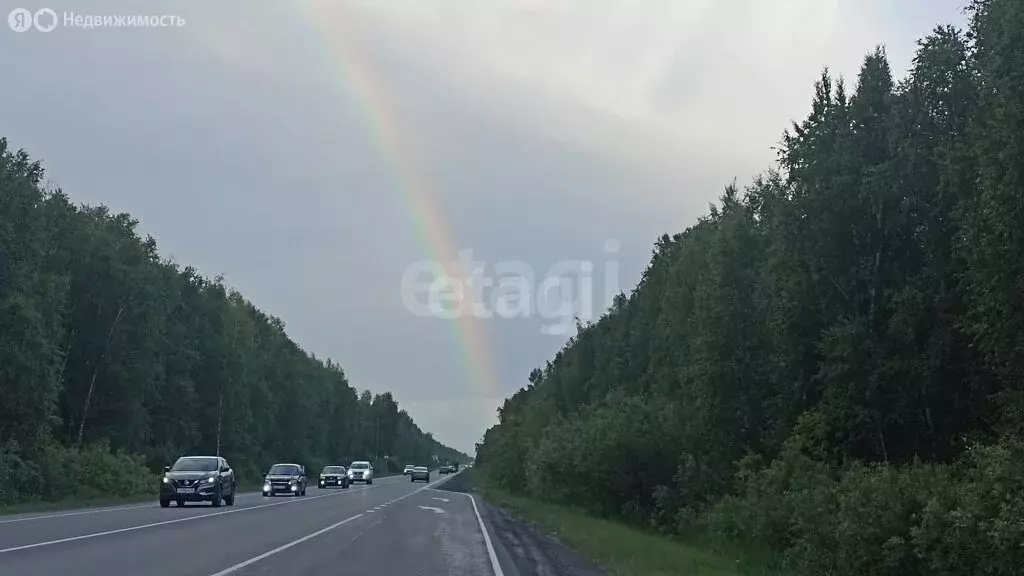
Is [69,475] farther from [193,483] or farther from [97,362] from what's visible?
[97,362]

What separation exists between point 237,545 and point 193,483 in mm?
18759

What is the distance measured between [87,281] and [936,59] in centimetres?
6670

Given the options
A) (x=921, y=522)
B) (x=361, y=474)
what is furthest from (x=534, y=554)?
(x=361, y=474)

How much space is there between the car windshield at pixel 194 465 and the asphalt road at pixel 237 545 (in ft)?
15.4

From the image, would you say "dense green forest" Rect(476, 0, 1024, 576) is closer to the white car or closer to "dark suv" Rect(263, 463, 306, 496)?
"dark suv" Rect(263, 463, 306, 496)

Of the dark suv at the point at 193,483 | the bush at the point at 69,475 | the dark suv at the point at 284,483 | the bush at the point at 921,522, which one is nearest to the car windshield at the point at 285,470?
the dark suv at the point at 284,483

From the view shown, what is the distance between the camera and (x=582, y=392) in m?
97.6

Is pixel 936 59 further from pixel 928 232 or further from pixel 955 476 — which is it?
pixel 955 476

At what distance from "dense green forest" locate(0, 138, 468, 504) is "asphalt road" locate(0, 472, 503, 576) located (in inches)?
655

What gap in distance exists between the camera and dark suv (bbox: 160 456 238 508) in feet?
129

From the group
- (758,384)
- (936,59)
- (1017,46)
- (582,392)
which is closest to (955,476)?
(1017,46)

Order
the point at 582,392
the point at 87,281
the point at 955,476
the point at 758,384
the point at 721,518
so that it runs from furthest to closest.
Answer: the point at 582,392 < the point at 87,281 < the point at 758,384 < the point at 721,518 < the point at 955,476

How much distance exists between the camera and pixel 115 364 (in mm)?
78938

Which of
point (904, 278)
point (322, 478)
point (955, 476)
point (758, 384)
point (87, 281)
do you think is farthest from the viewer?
point (322, 478)
